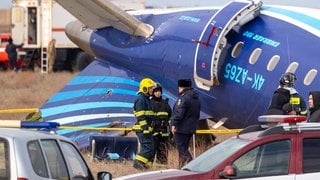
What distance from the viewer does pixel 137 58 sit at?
65.9 ft

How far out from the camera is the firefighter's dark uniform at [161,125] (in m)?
16.0

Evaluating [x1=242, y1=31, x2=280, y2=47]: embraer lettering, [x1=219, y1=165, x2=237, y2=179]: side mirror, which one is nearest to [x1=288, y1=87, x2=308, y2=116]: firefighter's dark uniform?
[x1=242, y1=31, x2=280, y2=47]: embraer lettering

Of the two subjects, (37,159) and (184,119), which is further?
(184,119)

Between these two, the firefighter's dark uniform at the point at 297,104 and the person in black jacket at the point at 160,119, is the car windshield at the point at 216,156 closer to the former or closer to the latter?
the firefighter's dark uniform at the point at 297,104

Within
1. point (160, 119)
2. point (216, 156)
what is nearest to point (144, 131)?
point (160, 119)

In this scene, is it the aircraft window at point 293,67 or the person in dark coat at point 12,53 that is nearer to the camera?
the aircraft window at point 293,67

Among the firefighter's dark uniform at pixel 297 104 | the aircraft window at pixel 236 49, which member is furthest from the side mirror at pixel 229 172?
the aircraft window at pixel 236 49

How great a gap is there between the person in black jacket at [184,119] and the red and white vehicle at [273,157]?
5087 millimetres

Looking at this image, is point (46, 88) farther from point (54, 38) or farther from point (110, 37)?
point (110, 37)

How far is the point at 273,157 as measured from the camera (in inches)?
392

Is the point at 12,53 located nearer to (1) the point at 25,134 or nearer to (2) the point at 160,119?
(2) the point at 160,119

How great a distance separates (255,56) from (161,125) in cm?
233

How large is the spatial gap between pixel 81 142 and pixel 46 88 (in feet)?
64.1

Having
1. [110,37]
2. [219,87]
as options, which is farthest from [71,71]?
[219,87]
